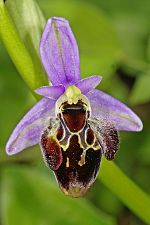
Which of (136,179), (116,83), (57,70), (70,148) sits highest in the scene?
(57,70)

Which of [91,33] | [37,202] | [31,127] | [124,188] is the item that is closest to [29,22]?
[31,127]

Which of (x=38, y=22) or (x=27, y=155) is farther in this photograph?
(x=27, y=155)

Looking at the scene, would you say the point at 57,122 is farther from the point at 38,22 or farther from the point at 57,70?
the point at 38,22

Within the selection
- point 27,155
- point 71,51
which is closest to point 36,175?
point 27,155

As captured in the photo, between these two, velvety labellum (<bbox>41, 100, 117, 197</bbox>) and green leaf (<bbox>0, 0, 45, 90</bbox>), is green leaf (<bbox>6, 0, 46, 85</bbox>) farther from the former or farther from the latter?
velvety labellum (<bbox>41, 100, 117, 197</bbox>)

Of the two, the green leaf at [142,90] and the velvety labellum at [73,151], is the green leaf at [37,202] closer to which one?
the green leaf at [142,90]

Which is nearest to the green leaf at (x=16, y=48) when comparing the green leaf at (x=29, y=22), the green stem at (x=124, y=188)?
the green leaf at (x=29, y=22)

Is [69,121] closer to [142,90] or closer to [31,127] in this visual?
[31,127]
